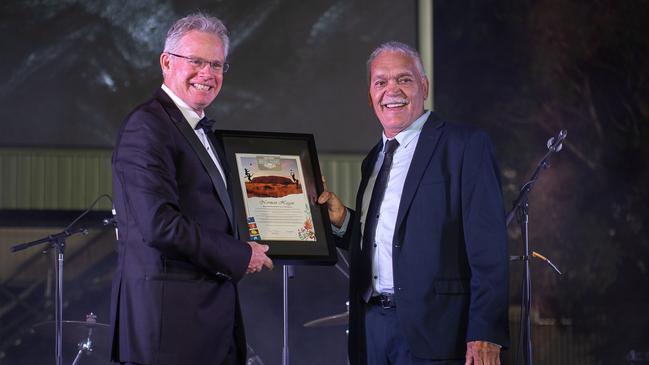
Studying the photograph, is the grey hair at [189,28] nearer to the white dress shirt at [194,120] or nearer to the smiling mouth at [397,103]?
the white dress shirt at [194,120]

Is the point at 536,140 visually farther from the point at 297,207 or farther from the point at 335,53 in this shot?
the point at 297,207

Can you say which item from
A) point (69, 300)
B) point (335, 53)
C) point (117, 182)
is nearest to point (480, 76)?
point (335, 53)

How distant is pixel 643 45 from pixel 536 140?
1.05 m

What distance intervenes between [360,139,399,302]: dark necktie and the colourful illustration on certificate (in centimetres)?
21

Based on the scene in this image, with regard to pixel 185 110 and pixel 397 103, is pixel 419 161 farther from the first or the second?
pixel 185 110

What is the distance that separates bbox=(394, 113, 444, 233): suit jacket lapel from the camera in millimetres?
2639

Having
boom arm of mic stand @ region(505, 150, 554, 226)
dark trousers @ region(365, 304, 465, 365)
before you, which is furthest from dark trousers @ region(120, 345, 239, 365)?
boom arm of mic stand @ region(505, 150, 554, 226)

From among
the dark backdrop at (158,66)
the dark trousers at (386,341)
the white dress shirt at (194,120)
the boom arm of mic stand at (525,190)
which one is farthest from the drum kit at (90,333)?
the white dress shirt at (194,120)

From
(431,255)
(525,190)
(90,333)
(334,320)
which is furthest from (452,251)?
(90,333)

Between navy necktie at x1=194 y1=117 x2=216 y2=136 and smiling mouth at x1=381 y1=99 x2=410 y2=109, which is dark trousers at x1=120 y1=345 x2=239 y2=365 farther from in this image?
smiling mouth at x1=381 y1=99 x2=410 y2=109

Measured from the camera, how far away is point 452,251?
2.59 metres

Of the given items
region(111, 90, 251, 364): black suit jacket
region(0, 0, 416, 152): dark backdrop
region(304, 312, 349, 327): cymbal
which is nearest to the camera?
region(111, 90, 251, 364): black suit jacket

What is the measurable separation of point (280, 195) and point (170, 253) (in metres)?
0.68

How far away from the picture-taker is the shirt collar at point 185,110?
2568mm
